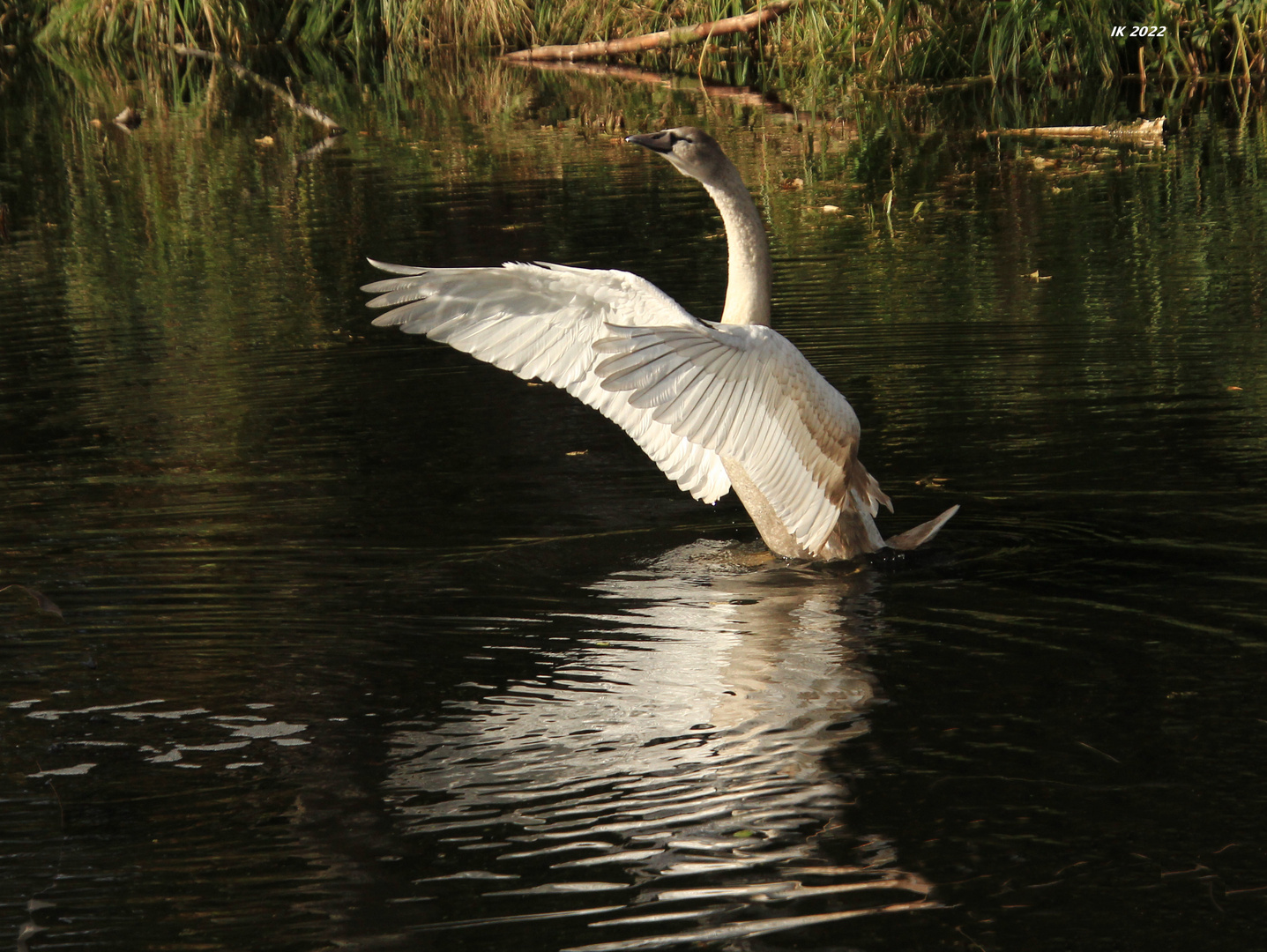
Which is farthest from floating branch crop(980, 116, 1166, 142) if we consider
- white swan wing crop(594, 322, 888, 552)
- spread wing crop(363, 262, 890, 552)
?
white swan wing crop(594, 322, 888, 552)

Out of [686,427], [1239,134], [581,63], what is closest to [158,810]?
[686,427]

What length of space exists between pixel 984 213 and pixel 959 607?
8765 mm

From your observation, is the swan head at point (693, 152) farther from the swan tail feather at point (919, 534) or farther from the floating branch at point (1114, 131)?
the floating branch at point (1114, 131)

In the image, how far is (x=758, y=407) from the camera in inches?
209

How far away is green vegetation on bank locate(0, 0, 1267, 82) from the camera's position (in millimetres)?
18875

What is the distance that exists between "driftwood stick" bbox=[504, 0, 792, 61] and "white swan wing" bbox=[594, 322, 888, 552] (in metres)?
18.4

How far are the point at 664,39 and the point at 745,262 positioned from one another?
68.1ft

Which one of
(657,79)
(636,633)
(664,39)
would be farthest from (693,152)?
(657,79)

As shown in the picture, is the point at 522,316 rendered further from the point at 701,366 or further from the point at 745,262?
the point at 701,366

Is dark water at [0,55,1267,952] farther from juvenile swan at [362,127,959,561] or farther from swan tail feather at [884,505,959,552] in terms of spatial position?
juvenile swan at [362,127,959,561]

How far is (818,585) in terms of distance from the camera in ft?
19.0

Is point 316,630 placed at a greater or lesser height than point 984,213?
lesser

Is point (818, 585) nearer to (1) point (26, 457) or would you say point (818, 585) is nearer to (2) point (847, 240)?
(1) point (26, 457)

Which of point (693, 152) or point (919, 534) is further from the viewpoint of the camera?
point (693, 152)
